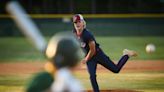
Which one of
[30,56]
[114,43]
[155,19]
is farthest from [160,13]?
[30,56]

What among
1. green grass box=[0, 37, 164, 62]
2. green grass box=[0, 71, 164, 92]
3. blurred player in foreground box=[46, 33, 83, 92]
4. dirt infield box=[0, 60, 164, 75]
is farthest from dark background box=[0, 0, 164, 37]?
blurred player in foreground box=[46, 33, 83, 92]

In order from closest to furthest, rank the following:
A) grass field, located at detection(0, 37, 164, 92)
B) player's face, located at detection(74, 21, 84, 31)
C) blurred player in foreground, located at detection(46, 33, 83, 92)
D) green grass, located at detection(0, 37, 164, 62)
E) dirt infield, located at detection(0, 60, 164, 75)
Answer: blurred player in foreground, located at detection(46, 33, 83, 92) → player's face, located at detection(74, 21, 84, 31) → grass field, located at detection(0, 37, 164, 92) → dirt infield, located at detection(0, 60, 164, 75) → green grass, located at detection(0, 37, 164, 62)

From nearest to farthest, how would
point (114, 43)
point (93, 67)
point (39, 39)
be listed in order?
1. point (39, 39)
2. point (93, 67)
3. point (114, 43)

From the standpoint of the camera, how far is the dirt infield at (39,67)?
53.4 ft

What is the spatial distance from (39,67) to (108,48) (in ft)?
22.6

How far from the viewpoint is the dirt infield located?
16.3 m

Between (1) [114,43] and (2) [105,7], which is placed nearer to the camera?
(1) [114,43]

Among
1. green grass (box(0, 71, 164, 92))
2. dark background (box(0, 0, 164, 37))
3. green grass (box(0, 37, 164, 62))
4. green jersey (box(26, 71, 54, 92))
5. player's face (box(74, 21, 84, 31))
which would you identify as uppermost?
green jersey (box(26, 71, 54, 92))

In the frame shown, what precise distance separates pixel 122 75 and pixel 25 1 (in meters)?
20.9

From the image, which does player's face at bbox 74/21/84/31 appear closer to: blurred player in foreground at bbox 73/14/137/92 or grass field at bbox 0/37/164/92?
blurred player in foreground at bbox 73/14/137/92

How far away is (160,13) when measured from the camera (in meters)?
33.1

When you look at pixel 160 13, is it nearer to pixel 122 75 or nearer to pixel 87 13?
pixel 87 13

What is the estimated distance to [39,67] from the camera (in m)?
16.9

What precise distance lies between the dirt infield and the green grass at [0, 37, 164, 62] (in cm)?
147
